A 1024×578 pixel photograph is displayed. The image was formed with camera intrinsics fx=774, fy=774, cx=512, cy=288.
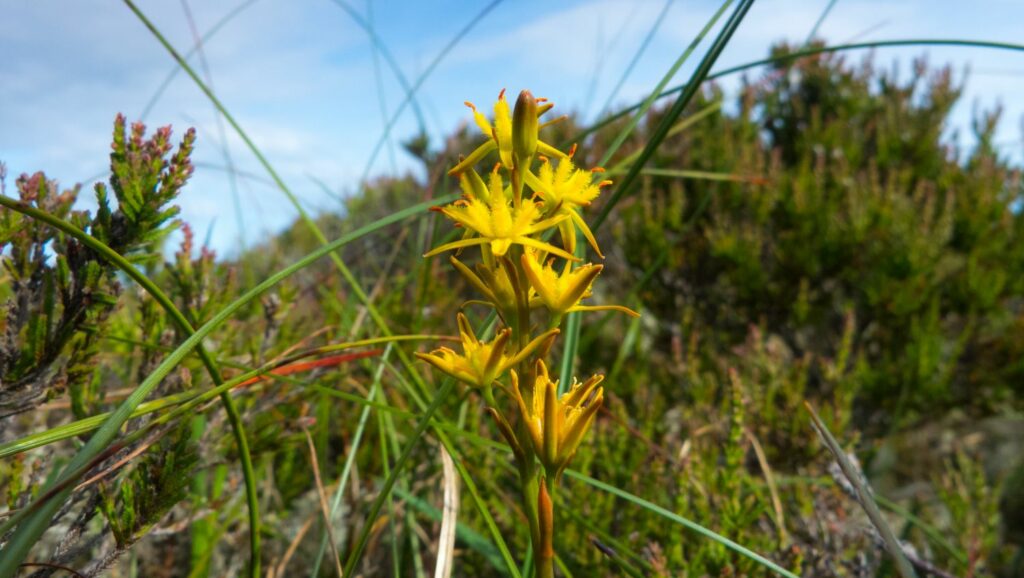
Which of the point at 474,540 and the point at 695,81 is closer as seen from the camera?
the point at 695,81

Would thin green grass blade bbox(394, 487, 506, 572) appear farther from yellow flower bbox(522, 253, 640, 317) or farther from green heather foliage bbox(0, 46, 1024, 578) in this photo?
yellow flower bbox(522, 253, 640, 317)

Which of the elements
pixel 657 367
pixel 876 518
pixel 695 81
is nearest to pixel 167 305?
pixel 695 81

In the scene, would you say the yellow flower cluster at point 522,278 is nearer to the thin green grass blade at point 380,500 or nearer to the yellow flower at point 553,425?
the yellow flower at point 553,425

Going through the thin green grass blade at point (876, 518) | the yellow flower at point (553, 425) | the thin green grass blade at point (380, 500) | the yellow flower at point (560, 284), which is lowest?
the thin green grass blade at point (876, 518)

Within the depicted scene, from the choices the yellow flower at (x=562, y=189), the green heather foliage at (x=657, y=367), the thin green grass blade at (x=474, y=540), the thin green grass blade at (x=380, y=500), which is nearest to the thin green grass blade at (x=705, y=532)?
the green heather foliage at (x=657, y=367)

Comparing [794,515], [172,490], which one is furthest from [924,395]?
[172,490]

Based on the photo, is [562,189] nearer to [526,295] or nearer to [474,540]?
[526,295]
